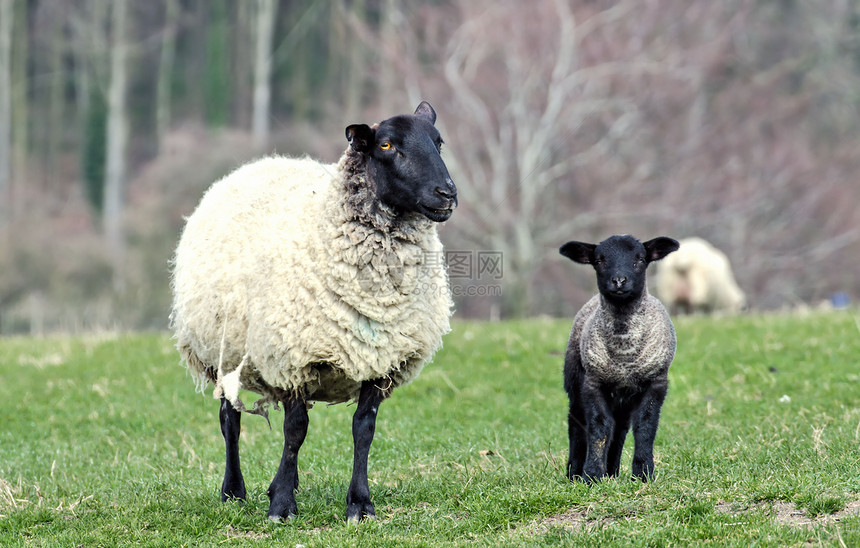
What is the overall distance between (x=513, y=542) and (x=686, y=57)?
2285cm

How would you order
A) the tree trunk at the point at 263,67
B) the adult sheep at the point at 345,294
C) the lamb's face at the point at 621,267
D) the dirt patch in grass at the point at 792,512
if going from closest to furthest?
the dirt patch in grass at the point at 792,512
the adult sheep at the point at 345,294
the lamb's face at the point at 621,267
the tree trunk at the point at 263,67

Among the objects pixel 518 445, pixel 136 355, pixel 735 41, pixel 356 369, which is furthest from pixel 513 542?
pixel 735 41

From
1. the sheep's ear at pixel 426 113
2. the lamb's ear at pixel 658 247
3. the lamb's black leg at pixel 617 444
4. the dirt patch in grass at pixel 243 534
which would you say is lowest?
the dirt patch in grass at pixel 243 534

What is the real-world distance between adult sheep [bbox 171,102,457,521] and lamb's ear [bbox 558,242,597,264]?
2.92ft

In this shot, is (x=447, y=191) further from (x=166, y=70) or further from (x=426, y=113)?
(x=166, y=70)

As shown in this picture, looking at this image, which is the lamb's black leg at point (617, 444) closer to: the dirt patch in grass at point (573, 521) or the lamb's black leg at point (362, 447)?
the dirt patch in grass at point (573, 521)

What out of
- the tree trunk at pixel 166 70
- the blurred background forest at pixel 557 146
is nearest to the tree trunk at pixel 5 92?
the blurred background forest at pixel 557 146

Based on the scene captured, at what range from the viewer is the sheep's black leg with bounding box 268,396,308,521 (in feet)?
21.2

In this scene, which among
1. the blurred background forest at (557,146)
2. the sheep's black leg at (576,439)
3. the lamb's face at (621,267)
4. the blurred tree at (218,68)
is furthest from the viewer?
the blurred tree at (218,68)

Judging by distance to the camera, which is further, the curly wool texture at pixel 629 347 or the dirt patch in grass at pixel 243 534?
the curly wool texture at pixel 629 347

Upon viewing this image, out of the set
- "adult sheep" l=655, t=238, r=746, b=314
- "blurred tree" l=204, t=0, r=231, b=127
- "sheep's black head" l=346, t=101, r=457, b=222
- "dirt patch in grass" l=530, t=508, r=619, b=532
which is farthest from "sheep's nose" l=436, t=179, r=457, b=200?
"blurred tree" l=204, t=0, r=231, b=127

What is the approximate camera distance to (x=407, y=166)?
21.4 ft

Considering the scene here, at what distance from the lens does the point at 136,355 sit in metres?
12.8

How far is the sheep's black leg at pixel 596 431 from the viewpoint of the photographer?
6.52 meters
